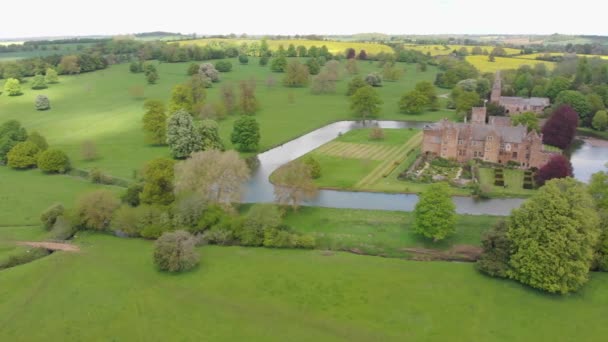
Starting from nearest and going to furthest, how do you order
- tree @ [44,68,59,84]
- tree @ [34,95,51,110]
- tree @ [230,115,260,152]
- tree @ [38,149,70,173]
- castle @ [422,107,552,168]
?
castle @ [422,107,552,168], tree @ [38,149,70,173], tree @ [230,115,260,152], tree @ [34,95,51,110], tree @ [44,68,59,84]

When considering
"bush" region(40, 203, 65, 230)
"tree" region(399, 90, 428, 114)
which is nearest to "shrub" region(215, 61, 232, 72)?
"tree" region(399, 90, 428, 114)

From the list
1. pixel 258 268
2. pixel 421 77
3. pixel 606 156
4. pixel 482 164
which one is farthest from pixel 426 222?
pixel 421 77

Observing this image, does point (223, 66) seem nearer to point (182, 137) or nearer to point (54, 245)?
point (182, 137)

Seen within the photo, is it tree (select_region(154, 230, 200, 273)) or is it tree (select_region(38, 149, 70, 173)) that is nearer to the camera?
tree (select_region(154, 230, 200, 273))

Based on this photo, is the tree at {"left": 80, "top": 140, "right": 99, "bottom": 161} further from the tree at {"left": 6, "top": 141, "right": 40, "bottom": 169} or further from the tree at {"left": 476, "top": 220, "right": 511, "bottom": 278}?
the tree at {"left": 476, "top": 220, "right": 511, "bottom": 278}

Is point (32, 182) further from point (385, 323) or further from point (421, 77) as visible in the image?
point (421, 77)

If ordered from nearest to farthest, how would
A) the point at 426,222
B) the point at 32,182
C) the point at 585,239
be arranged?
the point at 585,239
the point at 426,222
the point at 32,182

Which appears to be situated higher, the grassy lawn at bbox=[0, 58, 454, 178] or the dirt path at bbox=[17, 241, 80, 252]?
the grassy lawn at bbox=[0, 58, 454, 178]
